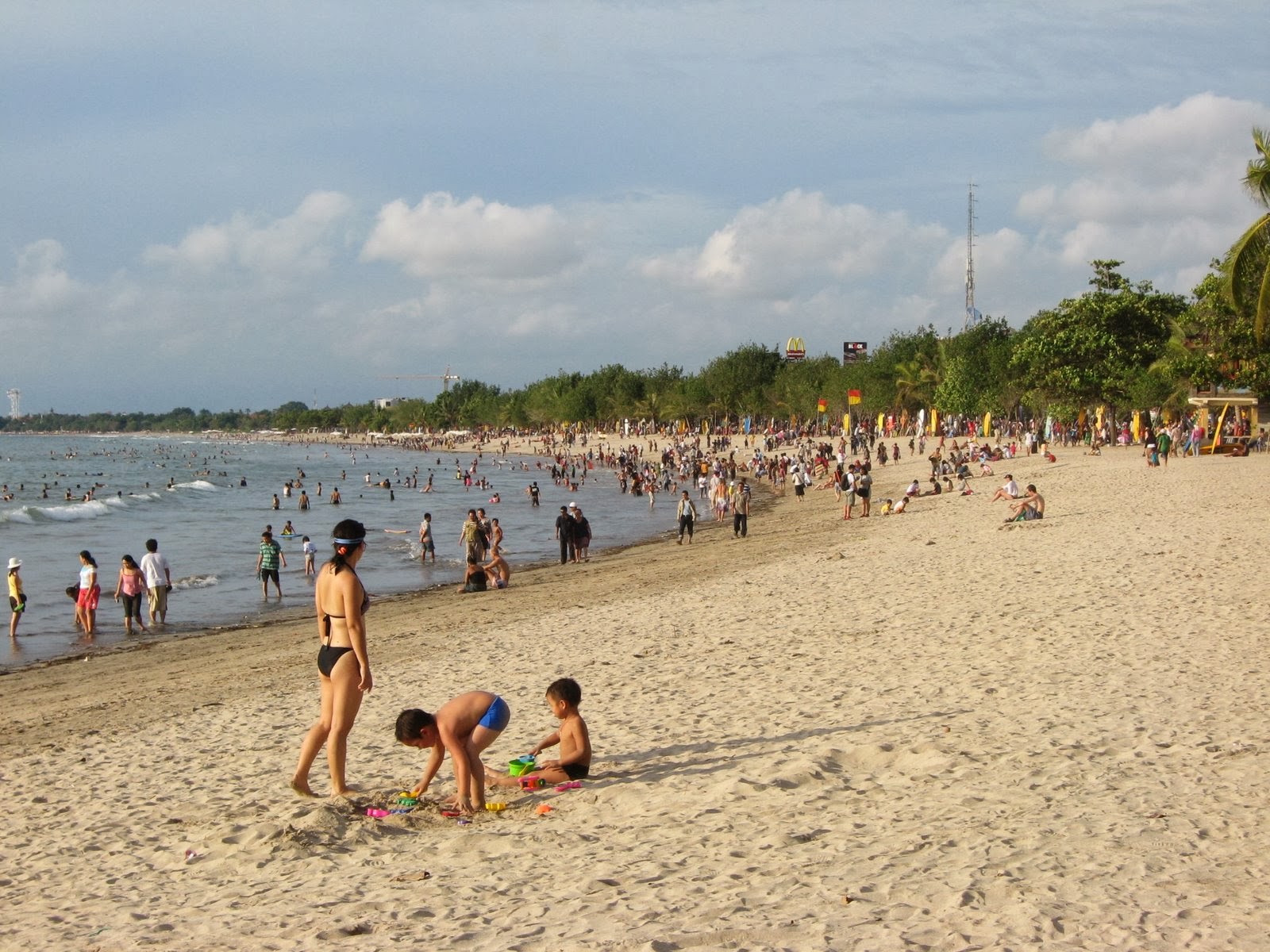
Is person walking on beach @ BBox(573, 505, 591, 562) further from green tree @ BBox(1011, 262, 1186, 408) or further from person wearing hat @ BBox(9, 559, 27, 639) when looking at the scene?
green tree @ BBox(1011, 262, 1186, 408)

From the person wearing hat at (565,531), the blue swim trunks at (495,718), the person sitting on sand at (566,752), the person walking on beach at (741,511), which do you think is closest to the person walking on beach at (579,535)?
the person wearing hat at (565,531)

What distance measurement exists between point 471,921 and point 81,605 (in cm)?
1458

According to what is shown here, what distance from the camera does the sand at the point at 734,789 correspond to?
4.66 metres

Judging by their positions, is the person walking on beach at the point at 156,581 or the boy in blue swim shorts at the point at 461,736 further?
the person walking on beach at the point at 156,581

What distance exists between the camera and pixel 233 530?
3688 centimetres

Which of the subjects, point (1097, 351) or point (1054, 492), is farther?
point (1097, 351)

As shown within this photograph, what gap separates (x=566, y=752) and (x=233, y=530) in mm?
32843

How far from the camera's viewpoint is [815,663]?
385 inches

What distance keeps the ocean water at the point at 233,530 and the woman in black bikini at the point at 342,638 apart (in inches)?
435

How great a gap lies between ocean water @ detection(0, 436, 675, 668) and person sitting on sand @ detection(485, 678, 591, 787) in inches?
451

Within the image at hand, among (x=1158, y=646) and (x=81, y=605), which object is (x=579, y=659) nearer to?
(x=1158, y=646)

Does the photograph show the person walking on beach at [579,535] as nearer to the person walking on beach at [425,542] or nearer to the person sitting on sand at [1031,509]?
the person walking on beach at [425,542]

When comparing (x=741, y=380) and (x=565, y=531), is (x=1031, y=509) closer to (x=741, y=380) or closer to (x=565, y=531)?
(x=565, y=531)

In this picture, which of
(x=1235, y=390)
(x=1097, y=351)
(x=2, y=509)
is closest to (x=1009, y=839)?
(x=1235, y=390)
